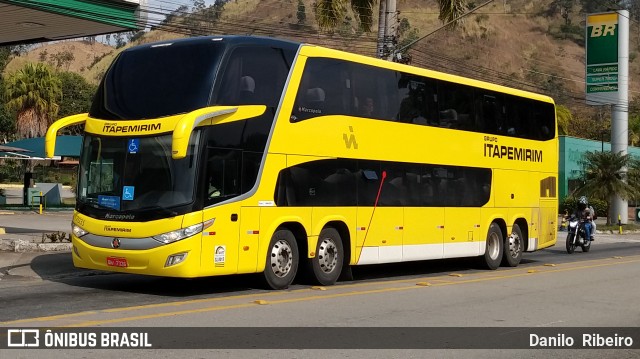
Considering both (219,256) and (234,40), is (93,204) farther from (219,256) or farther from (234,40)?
(234,40)

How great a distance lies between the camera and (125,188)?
12688mm

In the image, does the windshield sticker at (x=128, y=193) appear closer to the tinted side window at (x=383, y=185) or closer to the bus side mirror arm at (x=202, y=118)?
the bus side mirror arm at (x=202, y=118)

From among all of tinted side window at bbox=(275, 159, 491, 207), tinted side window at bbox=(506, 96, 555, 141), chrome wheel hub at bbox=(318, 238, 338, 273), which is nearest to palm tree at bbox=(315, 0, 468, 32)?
tinted side window at bbox=(506, 96, 555, 141)

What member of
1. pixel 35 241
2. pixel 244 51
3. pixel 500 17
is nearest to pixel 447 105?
pixel 244 51

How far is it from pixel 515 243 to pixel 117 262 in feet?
36.7

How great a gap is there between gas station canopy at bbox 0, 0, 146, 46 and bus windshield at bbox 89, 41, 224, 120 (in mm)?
5530

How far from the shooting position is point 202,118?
40.2ft

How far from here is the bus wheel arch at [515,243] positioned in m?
20.1

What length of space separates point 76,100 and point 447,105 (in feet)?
260

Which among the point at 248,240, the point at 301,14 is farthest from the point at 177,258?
the point at 301,14

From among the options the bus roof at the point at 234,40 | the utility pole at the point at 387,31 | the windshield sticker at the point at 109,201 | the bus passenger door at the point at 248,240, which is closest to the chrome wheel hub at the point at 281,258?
the bus passenger door at the point at 248,240

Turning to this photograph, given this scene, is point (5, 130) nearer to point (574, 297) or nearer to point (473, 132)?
point (473, 132)

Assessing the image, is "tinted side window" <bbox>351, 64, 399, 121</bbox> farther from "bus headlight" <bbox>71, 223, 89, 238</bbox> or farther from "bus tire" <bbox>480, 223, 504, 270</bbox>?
"bus headlight" <bbox>71, 223, 89, 238</bbox>

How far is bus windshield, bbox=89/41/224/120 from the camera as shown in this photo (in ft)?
41.6
